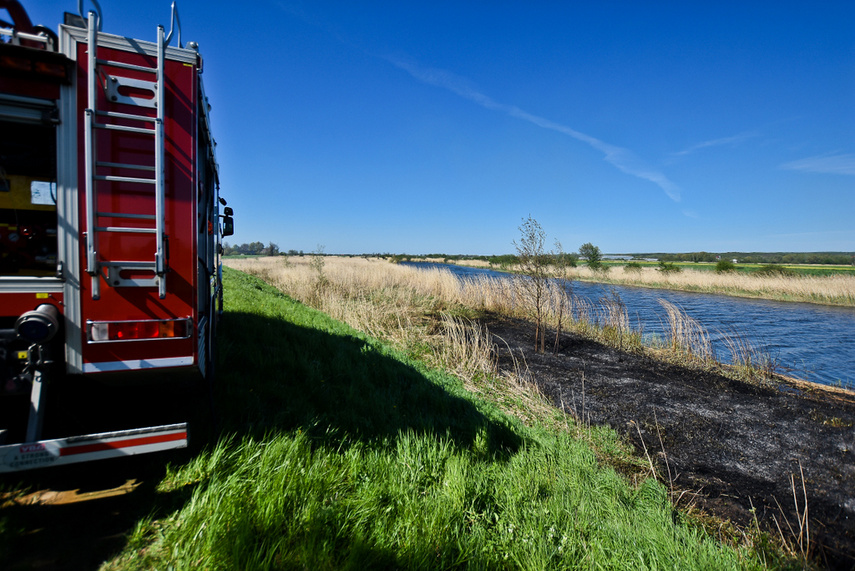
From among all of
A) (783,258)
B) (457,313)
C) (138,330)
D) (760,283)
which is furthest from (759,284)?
(783,258)

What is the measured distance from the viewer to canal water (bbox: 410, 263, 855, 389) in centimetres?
994

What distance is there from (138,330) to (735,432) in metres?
7.73

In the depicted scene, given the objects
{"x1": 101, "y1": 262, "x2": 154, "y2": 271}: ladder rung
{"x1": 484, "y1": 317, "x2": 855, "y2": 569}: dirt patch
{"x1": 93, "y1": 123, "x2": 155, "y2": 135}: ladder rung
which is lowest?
{"x1": 484, "y1": 317, "x2": 855, "y2": 569}: dirt patch

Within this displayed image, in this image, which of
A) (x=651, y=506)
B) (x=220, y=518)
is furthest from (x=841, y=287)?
(x=220, y=518)

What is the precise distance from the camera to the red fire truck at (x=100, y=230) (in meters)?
2.36

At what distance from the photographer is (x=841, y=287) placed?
20.9m

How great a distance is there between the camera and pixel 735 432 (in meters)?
5.82

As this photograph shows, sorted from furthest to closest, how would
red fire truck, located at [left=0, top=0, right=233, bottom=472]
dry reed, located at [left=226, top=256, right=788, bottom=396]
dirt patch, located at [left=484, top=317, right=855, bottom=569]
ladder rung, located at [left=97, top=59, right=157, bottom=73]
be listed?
1. dry reed, located at [left=226, top=256, right=788, bottom=396]
2. dirt patch, located at [left=484, top=317, right=855, bottom=569]
3. ladder rung, located at [left=97, top=59, right=157, bottom=73]
4. red fire truck, located at [left=0, top=0, right=233, bottom=472]

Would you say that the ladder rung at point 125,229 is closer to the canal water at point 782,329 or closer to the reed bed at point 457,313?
the reed bed at point 457,313

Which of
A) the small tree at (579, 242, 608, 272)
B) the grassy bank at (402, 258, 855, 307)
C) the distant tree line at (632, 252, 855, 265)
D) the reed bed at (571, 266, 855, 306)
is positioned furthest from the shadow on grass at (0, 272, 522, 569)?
the distant tree line at (632, 252, 855, 265)

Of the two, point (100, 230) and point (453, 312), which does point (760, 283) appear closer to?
point (453, 312)

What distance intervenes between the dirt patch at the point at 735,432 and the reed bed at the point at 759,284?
810cm

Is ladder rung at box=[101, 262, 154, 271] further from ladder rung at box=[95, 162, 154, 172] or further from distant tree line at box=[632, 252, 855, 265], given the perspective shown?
distant tree line at box=[632, 252, 855, 265]

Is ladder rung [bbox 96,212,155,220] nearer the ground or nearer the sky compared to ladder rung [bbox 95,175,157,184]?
nearer the ground
